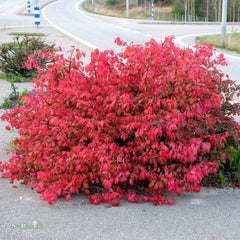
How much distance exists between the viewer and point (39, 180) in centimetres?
417

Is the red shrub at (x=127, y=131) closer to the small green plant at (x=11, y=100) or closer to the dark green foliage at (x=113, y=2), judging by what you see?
the small green plant at (x=11, y=100)

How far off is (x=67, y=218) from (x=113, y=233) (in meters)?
0.46

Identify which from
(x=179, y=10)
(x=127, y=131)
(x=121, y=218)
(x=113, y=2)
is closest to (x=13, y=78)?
(x=127, y=131)

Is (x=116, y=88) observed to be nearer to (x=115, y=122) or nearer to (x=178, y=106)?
(x=115, y=122)

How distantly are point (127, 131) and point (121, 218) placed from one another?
80 cm

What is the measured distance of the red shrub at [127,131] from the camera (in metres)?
3.81

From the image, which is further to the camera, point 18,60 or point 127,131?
point 18,60

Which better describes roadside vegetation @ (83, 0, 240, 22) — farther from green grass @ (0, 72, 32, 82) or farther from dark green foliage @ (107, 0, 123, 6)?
green grass @ (0, 72, 32, 82)

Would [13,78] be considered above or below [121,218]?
above

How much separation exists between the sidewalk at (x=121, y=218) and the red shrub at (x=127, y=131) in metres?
0.12

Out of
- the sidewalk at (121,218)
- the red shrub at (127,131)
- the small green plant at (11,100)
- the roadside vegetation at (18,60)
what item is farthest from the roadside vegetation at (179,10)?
the sidewalk at (121,218)

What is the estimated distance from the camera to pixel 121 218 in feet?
11.7

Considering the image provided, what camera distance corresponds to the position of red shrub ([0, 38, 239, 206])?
12.5 ft

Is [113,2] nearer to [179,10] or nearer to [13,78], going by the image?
[179,10]
